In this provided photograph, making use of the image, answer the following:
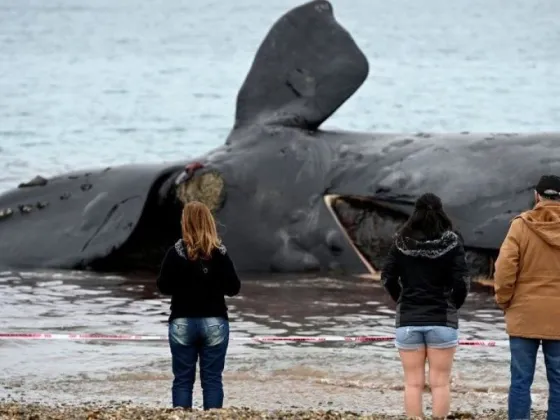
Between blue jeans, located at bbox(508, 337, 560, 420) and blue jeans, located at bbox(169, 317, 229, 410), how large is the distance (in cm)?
182

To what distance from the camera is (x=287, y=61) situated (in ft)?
50.4

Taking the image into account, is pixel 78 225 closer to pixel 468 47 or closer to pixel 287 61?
pixel 287 61

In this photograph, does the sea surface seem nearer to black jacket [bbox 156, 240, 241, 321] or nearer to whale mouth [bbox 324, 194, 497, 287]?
whale mouth [bbox 324, 194, 497, 287]

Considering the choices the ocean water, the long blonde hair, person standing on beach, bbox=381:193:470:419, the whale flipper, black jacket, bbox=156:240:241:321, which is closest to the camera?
person standing on beach, bbox=381:193:470:419

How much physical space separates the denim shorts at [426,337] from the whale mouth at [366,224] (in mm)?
5427

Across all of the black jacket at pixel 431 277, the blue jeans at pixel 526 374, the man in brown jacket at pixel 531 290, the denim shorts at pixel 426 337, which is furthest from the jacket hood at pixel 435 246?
the blue jeans at pixel 526 374

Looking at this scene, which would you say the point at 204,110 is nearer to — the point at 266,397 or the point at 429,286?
the point at 266,397

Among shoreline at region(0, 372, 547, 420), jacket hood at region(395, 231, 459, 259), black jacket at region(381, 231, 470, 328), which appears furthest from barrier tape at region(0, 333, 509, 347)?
jacket hood at region(395, 231, 459, 259)

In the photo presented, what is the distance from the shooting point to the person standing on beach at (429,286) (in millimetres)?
8820

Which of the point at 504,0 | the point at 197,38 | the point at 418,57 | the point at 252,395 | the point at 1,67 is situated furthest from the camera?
the point at 504,0

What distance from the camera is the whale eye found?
1491 centimetres

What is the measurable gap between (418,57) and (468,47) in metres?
9.83

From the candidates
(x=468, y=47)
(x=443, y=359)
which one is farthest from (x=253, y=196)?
(x=468, y=47)

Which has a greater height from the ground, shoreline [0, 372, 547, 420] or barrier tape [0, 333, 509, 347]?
barrier tape [0, 333, 509, 347]
